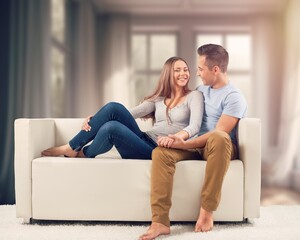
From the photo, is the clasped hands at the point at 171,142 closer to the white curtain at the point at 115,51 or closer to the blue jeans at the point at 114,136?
the blue jeans at the point at 114,136

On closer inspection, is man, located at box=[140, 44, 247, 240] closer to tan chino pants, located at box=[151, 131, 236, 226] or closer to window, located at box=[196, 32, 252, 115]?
tan chino pants, located at box=[151, 131, 236, 226]

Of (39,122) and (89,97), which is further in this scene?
(89,97)

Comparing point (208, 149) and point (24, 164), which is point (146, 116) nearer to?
point (208, 149)

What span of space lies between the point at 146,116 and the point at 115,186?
52cm

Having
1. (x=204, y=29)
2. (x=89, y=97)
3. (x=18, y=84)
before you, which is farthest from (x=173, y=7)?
(x=18, y=84)

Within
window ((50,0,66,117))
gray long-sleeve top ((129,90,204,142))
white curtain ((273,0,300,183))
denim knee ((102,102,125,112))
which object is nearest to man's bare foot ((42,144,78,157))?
denim knee ((102,102,125,112))

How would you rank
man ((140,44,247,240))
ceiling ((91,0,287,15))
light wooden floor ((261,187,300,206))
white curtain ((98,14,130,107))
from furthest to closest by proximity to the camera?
white curtain ((98,14,130,107)), ceiling ((91,0,287,15)), light wooden floor ((261,187,300,206)), man ((140,44,247,240))

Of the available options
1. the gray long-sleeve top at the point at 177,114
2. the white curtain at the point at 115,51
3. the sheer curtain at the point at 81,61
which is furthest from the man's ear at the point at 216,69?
the white curtain at the point at 115,51

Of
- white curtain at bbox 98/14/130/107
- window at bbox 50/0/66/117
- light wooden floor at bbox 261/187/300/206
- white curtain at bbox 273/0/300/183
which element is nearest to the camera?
light wooden floor at bbox 261/187/300/206

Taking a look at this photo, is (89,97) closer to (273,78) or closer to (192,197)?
(273,78)

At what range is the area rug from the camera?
1.97 m

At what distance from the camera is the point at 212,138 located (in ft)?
6.79

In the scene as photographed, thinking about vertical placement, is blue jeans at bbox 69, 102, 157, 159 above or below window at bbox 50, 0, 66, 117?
below

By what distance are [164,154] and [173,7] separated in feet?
16.4
